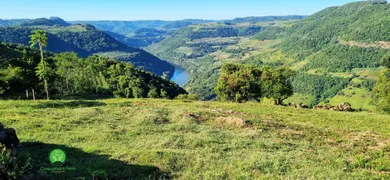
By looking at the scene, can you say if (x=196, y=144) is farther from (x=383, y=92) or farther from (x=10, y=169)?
(x=383, y=92)

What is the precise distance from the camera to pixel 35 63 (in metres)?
98.3

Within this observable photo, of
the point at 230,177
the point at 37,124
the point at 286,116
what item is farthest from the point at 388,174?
the point at 37,124

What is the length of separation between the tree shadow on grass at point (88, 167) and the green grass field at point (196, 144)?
0.07 meters

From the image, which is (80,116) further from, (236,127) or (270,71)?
(270,71)

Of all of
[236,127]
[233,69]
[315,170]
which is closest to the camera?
[315,170]

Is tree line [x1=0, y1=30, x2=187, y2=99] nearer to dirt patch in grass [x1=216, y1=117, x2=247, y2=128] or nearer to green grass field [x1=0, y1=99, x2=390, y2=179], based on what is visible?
green grass field [x1=0, y1=99, x2=390, y2=179]

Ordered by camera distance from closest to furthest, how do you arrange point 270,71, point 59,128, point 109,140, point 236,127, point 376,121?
point 109,140, point 59,128, point 236,127, point 376,121, point 270,71

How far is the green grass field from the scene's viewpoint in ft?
70.3

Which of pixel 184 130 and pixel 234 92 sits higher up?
pixel 184 130

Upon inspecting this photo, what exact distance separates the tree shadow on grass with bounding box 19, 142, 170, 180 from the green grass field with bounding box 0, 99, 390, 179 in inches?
2.6

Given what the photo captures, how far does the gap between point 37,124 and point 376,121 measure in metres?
49.5

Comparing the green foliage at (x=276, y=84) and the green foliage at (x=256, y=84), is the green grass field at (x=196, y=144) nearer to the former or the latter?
the green foliage at (x=276, y=84)

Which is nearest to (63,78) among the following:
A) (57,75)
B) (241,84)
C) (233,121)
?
(57,75)

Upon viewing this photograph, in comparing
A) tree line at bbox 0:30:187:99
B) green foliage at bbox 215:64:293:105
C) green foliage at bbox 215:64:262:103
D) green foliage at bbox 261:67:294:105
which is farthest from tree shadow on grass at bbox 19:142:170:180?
green foliage at bbox 261:67:294:105
